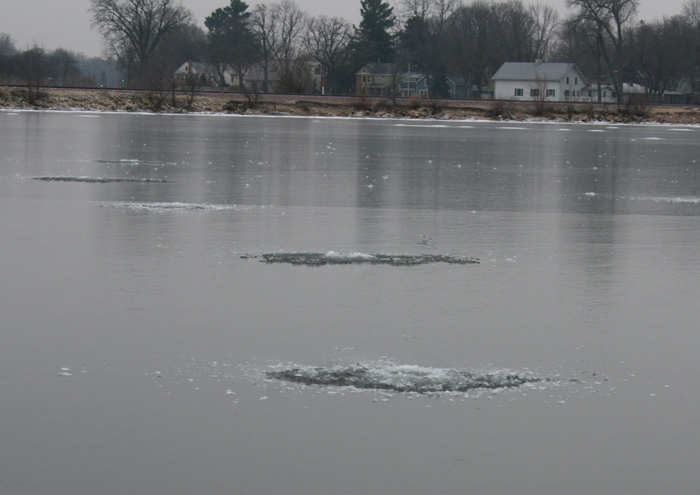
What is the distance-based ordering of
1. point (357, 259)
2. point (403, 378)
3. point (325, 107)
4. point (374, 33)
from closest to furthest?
point (403, 378) → point (357, 259) → point (325, 107) → point (374, 33)

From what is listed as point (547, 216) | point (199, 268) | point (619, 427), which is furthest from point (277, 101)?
point (619, 427)

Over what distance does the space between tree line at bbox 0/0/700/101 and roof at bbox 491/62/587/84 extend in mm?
2873

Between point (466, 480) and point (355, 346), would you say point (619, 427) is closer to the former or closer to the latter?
point (466, 480)

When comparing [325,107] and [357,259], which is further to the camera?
[325,107]

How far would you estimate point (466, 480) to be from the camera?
4578 mm

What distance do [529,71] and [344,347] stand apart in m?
104

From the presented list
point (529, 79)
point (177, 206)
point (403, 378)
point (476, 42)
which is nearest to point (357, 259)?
point (403, 378)

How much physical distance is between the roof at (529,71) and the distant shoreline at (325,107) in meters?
36.8

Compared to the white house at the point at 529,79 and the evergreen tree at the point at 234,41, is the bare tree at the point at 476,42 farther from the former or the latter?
the evergreen tree at the point at 234,41

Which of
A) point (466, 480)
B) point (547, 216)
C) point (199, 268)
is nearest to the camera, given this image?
point (466, 480)

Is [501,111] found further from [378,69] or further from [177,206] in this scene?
[378,69]

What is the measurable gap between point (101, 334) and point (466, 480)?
3148 mm

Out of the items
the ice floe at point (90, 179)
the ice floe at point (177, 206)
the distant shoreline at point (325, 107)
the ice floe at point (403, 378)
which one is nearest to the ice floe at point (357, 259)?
the ice floe at point (403, 378)

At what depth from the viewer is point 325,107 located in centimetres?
6756
